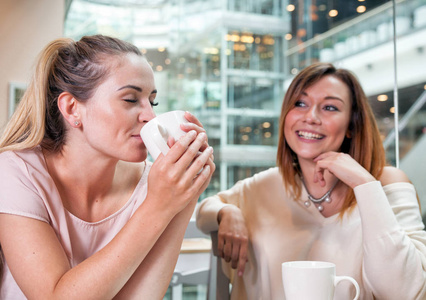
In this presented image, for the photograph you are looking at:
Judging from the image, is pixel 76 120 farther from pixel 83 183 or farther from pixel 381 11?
pixel 381 11

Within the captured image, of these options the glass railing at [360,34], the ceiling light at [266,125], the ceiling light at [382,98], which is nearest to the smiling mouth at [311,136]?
the ceiling light at [382,98]

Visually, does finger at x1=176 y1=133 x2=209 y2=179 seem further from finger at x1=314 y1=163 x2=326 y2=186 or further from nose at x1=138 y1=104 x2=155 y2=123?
finger at x1=314 y1=163 x2=326 y2=186

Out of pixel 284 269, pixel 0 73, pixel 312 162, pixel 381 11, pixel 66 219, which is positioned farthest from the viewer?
pixel 381 11

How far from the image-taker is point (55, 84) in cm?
105

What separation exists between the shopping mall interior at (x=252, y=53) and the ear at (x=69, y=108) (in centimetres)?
232

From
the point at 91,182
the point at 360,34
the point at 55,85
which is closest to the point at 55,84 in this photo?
the point at 55,85

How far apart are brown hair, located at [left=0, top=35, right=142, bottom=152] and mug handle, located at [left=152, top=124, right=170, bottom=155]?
25 centimetres

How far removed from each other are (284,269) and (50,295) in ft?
1.38

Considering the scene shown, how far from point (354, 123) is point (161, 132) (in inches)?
31.5

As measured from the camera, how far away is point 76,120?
3.34ft

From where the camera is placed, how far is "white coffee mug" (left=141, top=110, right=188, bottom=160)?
0.81m

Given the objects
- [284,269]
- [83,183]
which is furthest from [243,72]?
[284,269]

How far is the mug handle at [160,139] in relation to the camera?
2.66 ft

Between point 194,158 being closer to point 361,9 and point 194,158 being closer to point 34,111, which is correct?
point 34,111
